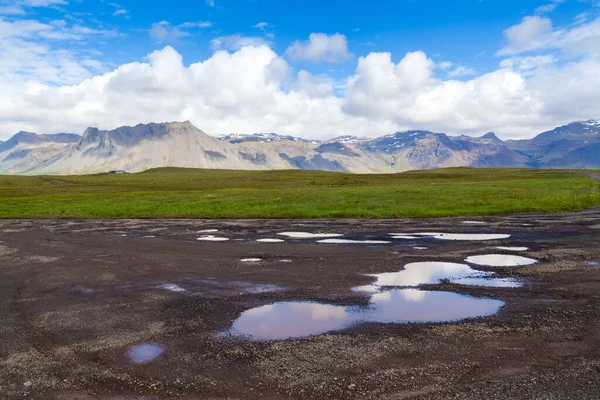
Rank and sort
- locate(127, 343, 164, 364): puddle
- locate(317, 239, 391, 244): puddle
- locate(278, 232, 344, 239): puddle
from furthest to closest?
1. locate(278, 232, 344, 239): puddle
2. locate(317, 239, 391, 244): puddle
3. locate(127, 343, 164, 364): puddle

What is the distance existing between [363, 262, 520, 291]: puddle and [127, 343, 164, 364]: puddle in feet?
23.2

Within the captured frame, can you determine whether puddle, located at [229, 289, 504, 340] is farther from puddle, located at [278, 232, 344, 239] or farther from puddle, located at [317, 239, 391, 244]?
puddle, located at [278, 232, 344, 239]

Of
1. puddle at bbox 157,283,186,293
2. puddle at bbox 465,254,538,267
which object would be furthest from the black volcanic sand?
puddle at bbox 465,254,538,267

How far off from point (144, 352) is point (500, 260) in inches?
591

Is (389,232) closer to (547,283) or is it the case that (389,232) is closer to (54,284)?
(547,283)

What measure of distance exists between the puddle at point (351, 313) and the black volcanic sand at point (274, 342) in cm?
41

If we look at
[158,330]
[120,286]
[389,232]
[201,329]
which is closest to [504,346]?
[201,329]

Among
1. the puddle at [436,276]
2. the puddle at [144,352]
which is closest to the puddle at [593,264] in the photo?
the puddle at [436,276]

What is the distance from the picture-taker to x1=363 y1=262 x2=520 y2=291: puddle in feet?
47.1

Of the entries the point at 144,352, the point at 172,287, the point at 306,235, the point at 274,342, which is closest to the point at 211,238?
the point at 306,235

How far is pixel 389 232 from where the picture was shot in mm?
27594

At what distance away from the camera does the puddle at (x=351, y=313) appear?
10359 mm

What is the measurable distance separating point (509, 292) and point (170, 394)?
10370 mm

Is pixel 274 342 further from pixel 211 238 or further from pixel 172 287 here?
pixel 211 238
